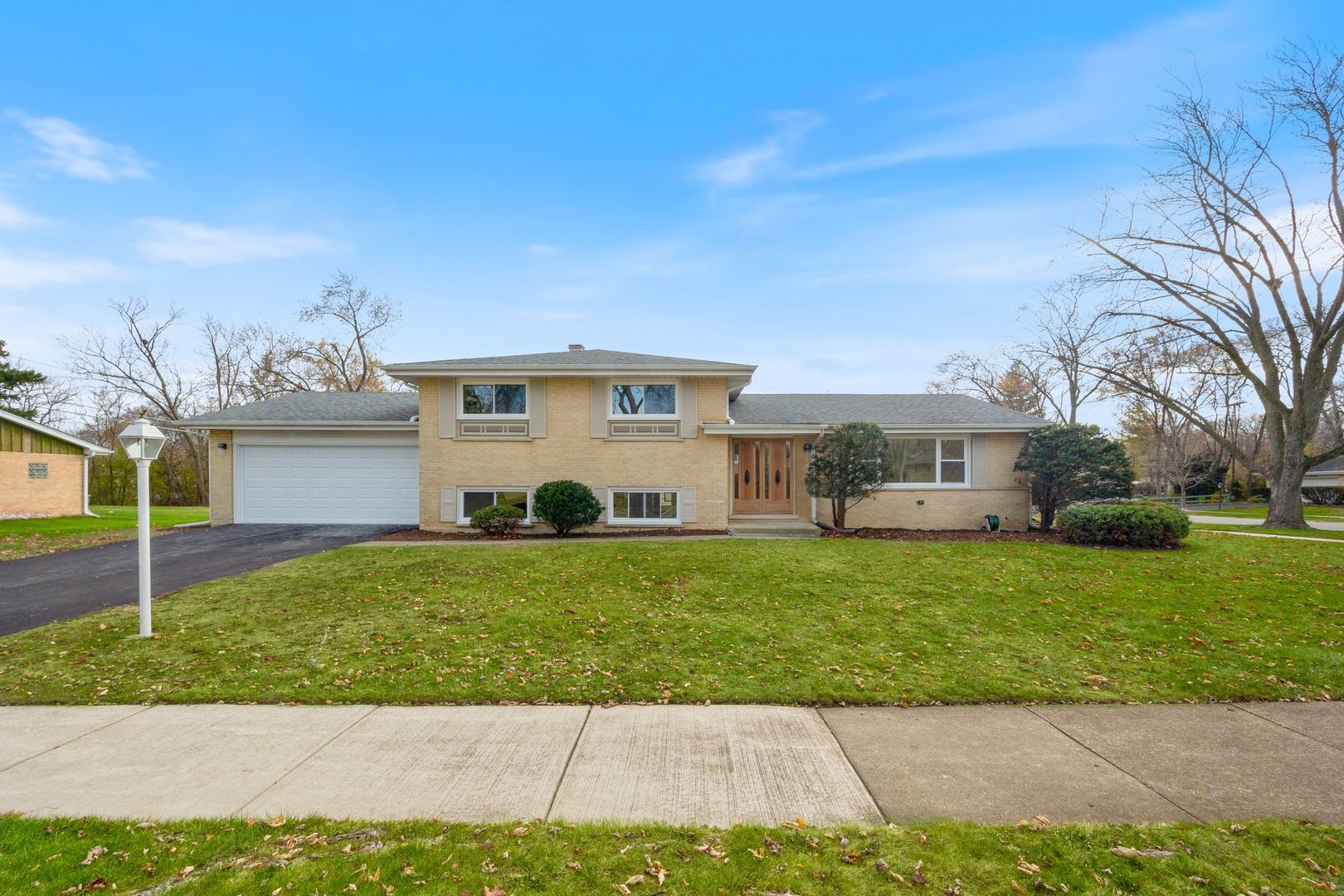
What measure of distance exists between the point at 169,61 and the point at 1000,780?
62.1 feet

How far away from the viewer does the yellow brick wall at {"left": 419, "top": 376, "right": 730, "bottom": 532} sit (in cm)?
1479

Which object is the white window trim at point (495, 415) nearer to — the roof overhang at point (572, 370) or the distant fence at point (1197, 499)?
the roof overhang at point (572, 370)

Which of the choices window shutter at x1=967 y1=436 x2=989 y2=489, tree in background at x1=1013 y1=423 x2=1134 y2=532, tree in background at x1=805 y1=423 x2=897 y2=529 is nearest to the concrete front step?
tree in background at x1=805 y1=423 x2=897 y2=529

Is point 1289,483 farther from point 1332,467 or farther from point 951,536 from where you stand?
point 1332,467

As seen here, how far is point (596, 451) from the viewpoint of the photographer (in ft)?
48.7

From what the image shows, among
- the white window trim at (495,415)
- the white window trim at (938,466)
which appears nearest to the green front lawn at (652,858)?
the white window trim at (495,415)

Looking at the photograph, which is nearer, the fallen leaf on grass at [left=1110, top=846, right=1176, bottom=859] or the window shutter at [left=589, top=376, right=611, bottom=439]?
the fallen leaf on grass at [left=1110, top=846, right=1176, bottom=859]

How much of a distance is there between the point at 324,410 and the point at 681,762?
17305 mm

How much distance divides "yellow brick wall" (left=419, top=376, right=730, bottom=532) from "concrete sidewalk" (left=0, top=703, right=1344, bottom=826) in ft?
32.7

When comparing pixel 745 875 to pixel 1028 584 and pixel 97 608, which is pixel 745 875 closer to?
pixel 1028 584

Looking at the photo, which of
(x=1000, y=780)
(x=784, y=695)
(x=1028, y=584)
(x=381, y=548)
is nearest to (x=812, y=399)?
(x=1028, y=584)

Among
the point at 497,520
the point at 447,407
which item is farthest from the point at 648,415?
the point at 447,407

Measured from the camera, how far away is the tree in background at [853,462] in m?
13.9

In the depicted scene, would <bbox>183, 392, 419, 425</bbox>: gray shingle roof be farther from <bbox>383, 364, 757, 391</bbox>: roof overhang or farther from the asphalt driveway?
the asphalt driveway
